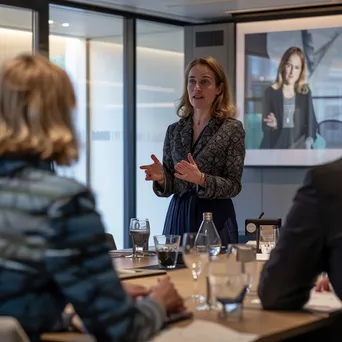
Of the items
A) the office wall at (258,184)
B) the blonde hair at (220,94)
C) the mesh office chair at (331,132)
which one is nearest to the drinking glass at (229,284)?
the blonde hair at (220,94)

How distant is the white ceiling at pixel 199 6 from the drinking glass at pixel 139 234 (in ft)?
11.1

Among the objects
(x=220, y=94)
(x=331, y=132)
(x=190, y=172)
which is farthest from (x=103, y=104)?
(x=190, y=172)

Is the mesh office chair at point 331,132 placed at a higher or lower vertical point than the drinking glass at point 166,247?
higher

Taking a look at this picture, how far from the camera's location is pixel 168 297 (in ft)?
6.98

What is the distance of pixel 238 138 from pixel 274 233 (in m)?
0.87

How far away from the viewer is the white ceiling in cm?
655

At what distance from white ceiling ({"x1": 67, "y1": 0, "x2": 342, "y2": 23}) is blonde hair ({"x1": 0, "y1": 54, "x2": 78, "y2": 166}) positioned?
4.85m

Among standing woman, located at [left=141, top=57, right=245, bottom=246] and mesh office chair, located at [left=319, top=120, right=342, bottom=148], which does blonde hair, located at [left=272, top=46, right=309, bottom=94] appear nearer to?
mesh office chair, located at [left=319, top=120, right=342, bottom=148]

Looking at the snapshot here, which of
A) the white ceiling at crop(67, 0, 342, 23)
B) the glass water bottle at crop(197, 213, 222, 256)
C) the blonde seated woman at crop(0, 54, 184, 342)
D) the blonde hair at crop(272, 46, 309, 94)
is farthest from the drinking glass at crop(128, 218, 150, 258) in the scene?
the blonde hair at crop(272, 46, 309, 94)

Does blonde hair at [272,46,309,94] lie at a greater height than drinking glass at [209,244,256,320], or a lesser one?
greater

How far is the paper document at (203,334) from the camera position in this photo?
1.93 meters

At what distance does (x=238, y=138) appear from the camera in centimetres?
420

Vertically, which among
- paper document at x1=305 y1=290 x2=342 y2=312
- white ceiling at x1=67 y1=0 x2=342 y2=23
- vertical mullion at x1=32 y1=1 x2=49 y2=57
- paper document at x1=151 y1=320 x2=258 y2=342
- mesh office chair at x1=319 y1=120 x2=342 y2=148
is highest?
white ceiling at x1=67 y1=0 x2=342 y2=23

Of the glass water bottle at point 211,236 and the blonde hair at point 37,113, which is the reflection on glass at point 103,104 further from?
the blonde hair at point 37,113
